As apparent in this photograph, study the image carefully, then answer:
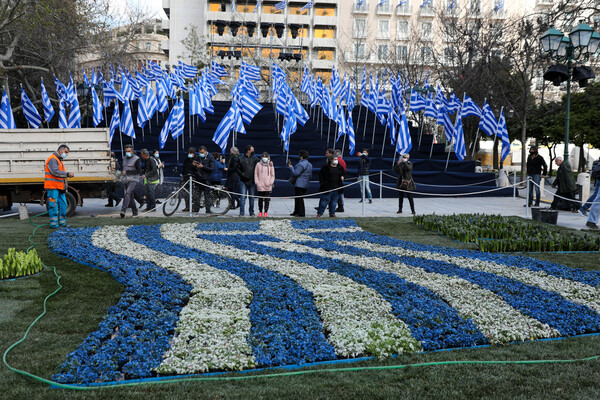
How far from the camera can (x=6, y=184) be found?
1588cm

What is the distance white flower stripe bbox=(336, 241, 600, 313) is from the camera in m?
7.32

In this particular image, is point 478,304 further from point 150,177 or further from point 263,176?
point 150,177

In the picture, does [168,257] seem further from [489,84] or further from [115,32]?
[115,32]

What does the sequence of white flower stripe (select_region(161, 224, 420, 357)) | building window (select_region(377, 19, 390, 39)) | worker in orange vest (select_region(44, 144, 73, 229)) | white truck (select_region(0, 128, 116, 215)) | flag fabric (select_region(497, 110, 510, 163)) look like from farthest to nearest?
building window (select_region(377, 19, 390, 39))
flag fabric (select_region(497, 110, 510, 163))
white truck (select_region(0, 128, 116, 215))
worker in orange vest (select_region(44, 144, 73, 229))
white flower stripe (select_region(161, 224, 420, 357))

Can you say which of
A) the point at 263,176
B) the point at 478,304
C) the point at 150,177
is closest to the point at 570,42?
the point at 263,176

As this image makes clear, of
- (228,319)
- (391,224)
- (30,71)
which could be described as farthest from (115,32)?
(228,319)

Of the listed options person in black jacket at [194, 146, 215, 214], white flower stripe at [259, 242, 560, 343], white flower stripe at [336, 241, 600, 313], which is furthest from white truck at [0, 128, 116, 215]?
white flower stripe at [259, 242, 560, 343]

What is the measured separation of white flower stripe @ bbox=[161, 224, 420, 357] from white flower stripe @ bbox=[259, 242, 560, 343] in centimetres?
85

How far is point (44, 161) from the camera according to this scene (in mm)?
16641

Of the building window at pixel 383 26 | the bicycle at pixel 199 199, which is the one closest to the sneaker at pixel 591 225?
the bicycle at pixel 199 199

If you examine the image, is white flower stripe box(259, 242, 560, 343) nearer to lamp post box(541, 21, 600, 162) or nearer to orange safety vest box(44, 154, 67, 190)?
Result: orange safety vest box(44, 154, 67, 190)

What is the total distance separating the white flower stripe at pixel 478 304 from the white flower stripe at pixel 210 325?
7.83 ft

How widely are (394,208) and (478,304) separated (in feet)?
44.1

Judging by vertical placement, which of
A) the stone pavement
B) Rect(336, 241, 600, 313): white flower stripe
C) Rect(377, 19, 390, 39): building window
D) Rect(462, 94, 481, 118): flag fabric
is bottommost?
the stone pavement
